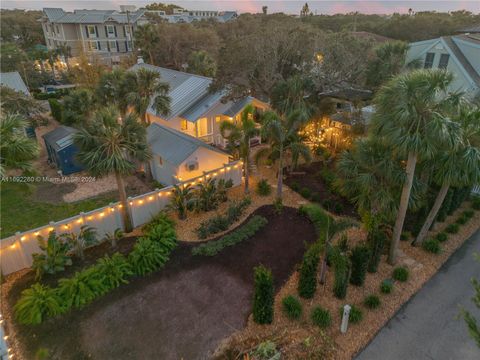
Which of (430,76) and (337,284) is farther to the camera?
(337,284)

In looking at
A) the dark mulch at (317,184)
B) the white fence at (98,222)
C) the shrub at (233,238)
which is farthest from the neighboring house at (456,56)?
the white fence at (98,222)

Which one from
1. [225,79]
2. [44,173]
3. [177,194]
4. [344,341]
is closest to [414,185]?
[344,341]

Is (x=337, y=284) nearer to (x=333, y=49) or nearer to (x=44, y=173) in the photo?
(x=333, y=49)

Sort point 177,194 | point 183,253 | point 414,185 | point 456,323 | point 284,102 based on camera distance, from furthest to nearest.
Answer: point 284,102 → point 177,194 → point 183,253 → point 414,185 → point 456,323

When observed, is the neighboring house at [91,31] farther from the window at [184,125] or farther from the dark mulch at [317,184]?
the dark mulch at [317,184]

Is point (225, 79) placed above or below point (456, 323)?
above

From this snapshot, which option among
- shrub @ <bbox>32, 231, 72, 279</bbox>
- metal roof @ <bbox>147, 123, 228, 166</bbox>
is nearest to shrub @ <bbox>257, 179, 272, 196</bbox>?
metal roof @ <bbox>147, 123, 228, 166</bbox>

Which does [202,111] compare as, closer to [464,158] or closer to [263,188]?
[263,188]

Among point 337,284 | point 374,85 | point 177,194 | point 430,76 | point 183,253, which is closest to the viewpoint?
point 430,76
